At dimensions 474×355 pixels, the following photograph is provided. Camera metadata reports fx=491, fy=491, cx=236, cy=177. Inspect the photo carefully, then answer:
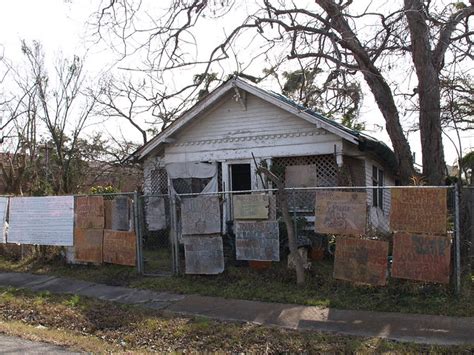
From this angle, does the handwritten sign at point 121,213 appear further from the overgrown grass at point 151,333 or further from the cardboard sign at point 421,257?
the cardboard sign at point 421,257

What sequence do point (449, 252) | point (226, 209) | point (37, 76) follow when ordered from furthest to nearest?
point (37, 76) → point (226, 209) → point (449, 252)

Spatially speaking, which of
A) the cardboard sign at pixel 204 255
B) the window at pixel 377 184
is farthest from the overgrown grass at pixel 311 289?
the window at pixel 377 184

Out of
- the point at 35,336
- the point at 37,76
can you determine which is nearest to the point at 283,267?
the point at 35,336

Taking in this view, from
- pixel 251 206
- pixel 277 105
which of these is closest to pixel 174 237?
pixel 251 206

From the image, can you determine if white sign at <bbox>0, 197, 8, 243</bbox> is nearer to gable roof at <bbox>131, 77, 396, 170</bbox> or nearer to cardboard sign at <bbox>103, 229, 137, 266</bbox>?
cardboard sign at <bbox>103, 229, 137, 266</bbox>

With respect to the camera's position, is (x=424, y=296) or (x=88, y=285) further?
(x=88, y=285)

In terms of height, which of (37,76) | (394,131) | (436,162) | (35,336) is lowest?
(35,336)

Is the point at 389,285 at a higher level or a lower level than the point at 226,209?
lower

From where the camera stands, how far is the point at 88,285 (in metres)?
9.58

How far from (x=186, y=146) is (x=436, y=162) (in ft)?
21.8

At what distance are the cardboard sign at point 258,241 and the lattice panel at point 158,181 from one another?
624cm

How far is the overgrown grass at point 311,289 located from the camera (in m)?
7.09

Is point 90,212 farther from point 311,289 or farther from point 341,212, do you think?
point 341,212

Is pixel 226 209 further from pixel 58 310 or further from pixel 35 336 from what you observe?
pixel 35 336
